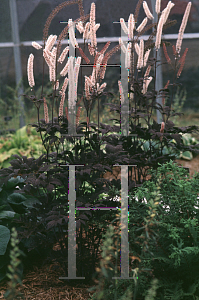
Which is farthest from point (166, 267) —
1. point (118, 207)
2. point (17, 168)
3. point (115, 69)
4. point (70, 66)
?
point (115, 69)

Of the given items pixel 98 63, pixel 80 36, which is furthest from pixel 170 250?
pixel 80 36

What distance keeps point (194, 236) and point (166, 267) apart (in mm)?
276

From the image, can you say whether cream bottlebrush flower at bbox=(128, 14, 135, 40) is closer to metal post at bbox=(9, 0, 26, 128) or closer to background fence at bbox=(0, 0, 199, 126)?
background fence at bbox=(0, 0, 199, 126)

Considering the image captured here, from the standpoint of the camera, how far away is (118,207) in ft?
6.20

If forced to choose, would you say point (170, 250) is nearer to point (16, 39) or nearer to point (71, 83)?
point (71, 83)

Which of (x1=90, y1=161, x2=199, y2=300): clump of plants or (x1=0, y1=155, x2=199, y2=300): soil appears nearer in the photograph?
(x1=90, y1=161, x2=199, y2=300): clump of plants

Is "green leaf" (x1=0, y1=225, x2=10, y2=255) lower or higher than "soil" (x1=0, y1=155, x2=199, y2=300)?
higher

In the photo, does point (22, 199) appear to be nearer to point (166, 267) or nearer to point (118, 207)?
point (118, 207)

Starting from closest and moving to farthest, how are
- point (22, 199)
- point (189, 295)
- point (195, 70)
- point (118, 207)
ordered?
point (189, 295) < point (118, 207) < point (22, 199) < point (195, 70)

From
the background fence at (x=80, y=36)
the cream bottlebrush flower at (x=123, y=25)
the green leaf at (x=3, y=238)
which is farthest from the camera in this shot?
the background fence at (x=80, y=36)

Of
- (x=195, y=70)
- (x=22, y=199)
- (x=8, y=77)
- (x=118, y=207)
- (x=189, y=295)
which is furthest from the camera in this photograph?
(x=8, y=77)

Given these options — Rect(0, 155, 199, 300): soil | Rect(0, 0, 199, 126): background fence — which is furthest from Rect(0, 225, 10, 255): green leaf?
Rect(0, 0, 199, 126): background fence

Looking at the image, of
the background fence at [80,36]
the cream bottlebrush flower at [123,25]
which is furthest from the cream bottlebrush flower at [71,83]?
the background fence at [80,36]

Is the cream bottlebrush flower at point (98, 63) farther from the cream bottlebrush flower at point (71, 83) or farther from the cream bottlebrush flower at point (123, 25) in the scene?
the cream bottlebrush flower at point (123, 25)
